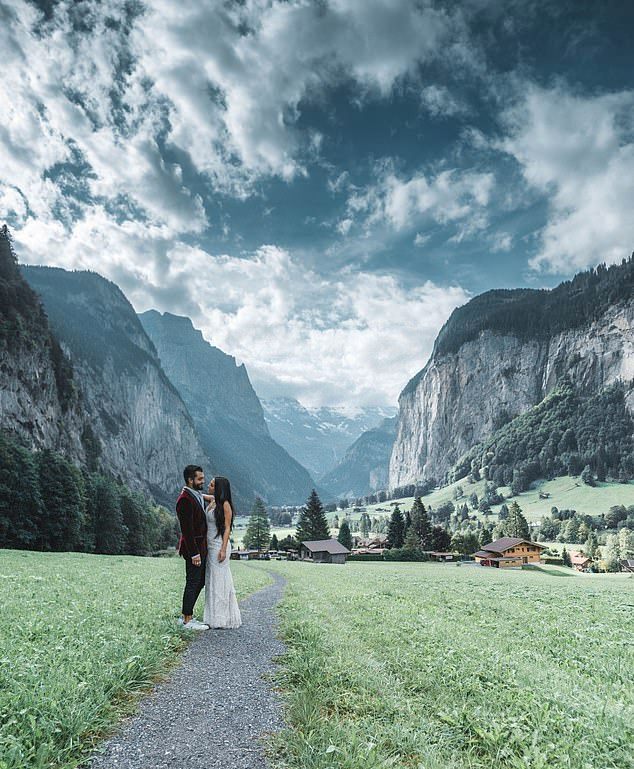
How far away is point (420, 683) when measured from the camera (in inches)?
272

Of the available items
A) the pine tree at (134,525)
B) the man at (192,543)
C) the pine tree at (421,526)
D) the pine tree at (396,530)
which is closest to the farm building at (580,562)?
the pine tree at (421,526)

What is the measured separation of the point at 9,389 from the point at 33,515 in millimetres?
49330

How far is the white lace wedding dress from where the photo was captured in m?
10.8

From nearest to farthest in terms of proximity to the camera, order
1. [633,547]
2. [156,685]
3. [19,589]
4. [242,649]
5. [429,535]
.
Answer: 1. [156,685]
2. [242,649]
3. [19,589]
4. [429,535]
5. [633,547]

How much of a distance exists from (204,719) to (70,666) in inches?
95.0

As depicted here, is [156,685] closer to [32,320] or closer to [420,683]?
[420,683]

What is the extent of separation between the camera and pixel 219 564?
1109cm

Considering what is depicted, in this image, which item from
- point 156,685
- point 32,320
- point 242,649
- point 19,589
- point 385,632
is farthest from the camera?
point 32,320

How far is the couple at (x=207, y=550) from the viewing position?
10734 mm

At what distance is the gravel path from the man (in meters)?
1.95

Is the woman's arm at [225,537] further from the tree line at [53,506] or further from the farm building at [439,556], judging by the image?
the farm building at [439,556]

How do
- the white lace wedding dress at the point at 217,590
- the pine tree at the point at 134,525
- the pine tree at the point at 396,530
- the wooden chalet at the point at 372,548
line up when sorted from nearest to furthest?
1. the white lace wedding dress at the point at 217,590
2. the pine tree at the point at 134,525
3. the wooden chalet at the point at 372,548
4. the pine tree at the point at 396,530

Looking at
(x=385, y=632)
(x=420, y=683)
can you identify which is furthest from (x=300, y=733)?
(x=385, y=632)

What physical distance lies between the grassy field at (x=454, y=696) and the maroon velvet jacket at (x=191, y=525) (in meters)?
2.92
